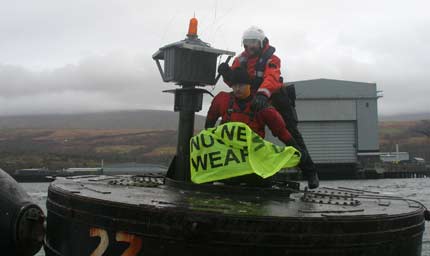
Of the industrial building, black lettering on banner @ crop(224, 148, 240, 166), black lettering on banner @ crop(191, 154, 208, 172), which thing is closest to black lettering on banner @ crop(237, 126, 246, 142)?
black lettering on banner @ crop(224, 148, 240, 166)

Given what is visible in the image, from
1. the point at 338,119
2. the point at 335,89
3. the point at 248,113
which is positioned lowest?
the point at 248,113

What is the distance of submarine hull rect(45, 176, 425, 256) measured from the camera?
5.65 metres

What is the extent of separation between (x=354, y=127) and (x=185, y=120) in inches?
2979

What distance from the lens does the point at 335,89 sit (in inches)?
3214

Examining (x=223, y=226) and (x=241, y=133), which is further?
(x=241, y=133)

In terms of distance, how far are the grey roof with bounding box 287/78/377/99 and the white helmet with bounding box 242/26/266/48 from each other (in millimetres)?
70663

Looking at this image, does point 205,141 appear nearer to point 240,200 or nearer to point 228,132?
point 228,132

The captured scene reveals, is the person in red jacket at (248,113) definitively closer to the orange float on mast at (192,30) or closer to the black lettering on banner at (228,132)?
the black lettering on banner at (228,132)

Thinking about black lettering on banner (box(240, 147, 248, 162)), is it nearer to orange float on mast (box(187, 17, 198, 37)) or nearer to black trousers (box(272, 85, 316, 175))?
black trousers (box(272, 85, 316, 175))

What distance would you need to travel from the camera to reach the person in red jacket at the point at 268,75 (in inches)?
358

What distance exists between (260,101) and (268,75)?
2.20ft

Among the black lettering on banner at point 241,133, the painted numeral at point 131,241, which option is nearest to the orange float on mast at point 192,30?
the black lettering on banner at point 241,133

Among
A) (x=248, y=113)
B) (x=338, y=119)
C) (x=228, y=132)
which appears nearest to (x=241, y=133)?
(x=228, y=132)

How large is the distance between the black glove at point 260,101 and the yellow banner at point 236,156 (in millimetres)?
784
